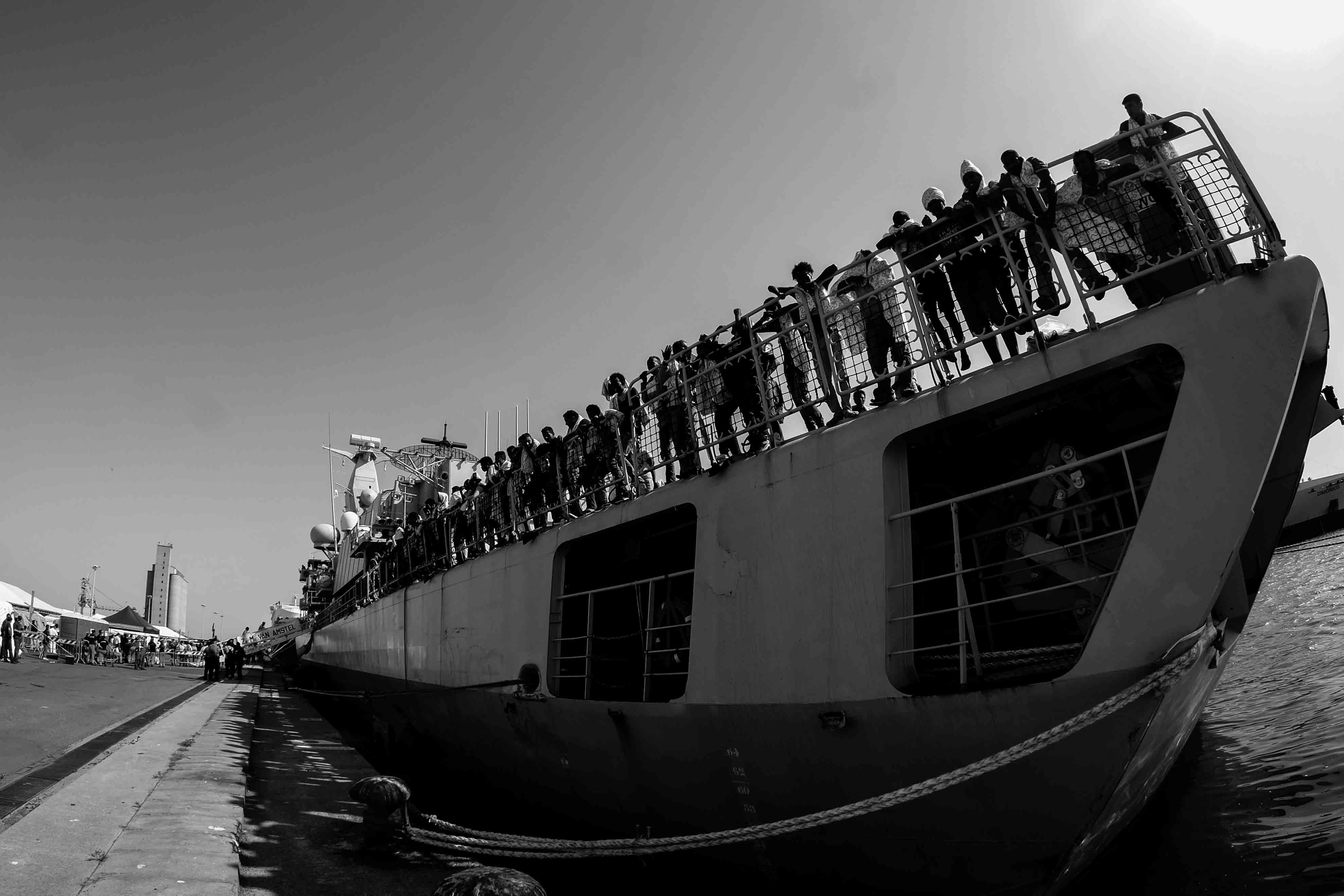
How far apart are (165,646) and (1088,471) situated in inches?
2427

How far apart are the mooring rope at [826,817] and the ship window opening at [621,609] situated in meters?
1.84

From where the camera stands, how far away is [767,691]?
522 centimetres

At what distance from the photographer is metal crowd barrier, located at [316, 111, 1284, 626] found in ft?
13.6

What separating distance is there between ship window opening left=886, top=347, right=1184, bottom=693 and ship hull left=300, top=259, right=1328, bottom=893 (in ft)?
0.62

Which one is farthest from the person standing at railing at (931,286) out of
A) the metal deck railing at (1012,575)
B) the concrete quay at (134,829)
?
the concrete quay at (134,829)

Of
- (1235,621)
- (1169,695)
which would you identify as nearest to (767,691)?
(1169,695)

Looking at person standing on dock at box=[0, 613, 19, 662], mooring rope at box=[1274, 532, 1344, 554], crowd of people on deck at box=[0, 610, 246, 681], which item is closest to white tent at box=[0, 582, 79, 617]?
crowd of people on deck at box=[0, 610, 246, 681]

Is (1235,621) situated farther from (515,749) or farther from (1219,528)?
(515,749)

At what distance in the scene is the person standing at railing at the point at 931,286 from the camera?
16.9 feet

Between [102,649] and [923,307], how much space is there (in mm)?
42651

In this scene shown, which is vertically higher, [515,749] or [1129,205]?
[1129,205]

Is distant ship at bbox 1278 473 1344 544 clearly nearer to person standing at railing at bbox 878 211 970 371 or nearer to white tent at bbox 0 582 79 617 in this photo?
person standing at railing at bbox 878 211 970 371

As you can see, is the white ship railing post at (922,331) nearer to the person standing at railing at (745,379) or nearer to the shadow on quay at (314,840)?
the person standing at railing at (745,379)

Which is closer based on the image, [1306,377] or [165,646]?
[1306,377]
